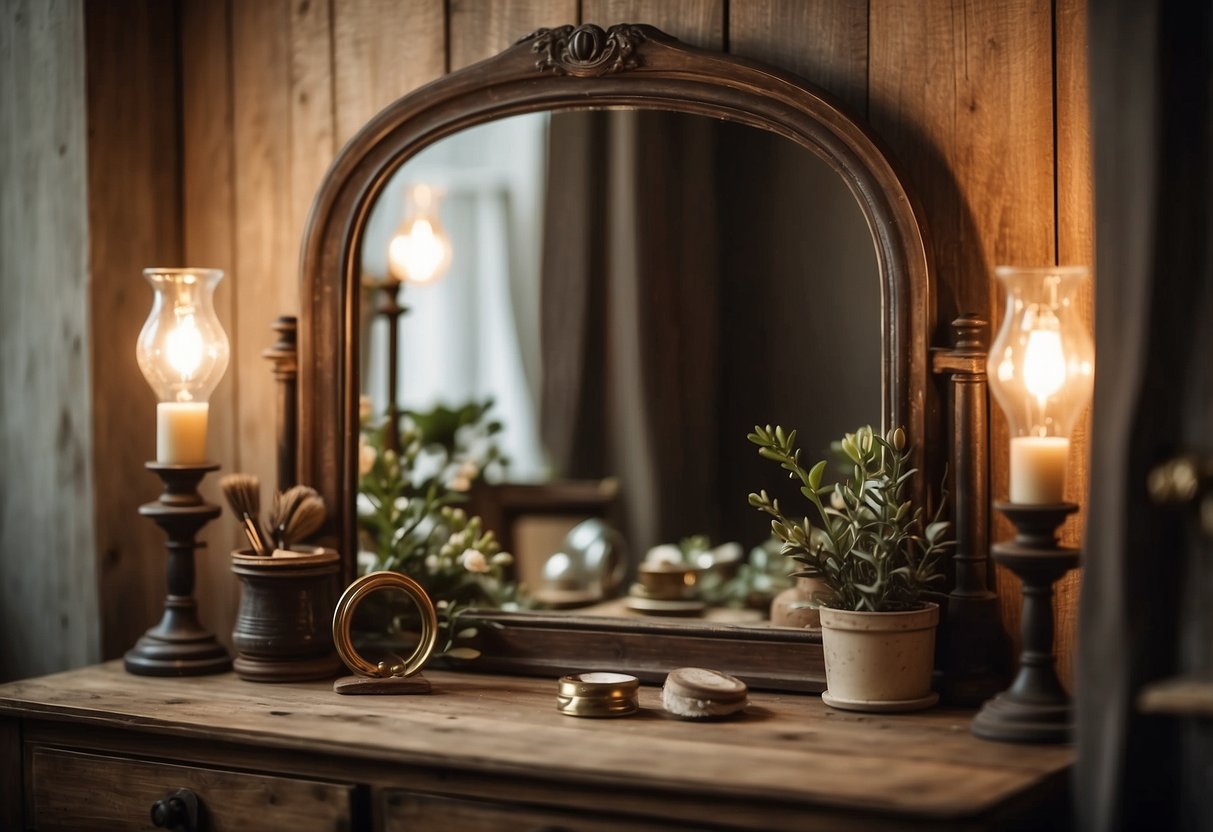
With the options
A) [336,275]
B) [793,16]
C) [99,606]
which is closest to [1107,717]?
[793,16]

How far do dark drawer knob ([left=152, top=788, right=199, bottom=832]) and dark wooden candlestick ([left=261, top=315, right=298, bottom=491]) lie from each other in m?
0.54

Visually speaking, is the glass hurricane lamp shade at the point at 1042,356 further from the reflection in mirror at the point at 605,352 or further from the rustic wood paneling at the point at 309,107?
the rustic wood paneling at the point at 309,107

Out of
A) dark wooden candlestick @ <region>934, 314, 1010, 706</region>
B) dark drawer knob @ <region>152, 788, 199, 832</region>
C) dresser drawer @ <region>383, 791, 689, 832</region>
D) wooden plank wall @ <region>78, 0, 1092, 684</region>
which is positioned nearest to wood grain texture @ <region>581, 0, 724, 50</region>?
wooden plank wall @ <region>78, 0, 1092, 684</region>

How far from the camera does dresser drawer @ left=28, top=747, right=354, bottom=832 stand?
1.56 metres

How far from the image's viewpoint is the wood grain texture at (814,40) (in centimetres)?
180

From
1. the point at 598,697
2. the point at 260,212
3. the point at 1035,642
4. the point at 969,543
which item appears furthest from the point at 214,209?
the point at 1035,642

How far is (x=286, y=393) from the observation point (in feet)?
6.75

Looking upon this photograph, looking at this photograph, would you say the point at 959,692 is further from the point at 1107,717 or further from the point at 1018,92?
the point at 1018,92

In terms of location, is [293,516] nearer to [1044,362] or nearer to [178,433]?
[178,433]

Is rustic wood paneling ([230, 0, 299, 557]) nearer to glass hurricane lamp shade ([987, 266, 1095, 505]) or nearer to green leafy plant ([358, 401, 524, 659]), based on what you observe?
green leafy plant ([358, 401, 524, 659])

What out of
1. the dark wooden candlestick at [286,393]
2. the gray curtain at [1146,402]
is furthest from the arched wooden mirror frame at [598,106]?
the gray curtain at [1146,402]

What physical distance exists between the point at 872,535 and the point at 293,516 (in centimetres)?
83

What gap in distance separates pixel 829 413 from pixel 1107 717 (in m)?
0.63

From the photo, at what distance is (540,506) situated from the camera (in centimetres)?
222
